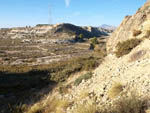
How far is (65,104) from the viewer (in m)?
5.98

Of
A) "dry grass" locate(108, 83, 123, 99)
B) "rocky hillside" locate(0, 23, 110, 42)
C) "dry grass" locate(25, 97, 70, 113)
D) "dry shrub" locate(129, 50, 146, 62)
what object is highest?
"rocky hillside" locate(0, 23, 110, 42)

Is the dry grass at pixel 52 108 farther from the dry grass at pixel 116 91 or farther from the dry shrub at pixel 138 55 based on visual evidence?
the dry shrub at pixel 138 55

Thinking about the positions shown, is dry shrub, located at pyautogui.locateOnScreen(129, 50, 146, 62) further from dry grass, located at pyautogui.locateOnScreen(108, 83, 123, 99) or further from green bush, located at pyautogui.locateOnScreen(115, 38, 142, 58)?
dry grass, located at pyautogui.locateOnScreen(108, 83, 123, 99)

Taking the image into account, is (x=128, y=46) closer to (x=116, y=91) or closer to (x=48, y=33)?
(x=116, y=91)

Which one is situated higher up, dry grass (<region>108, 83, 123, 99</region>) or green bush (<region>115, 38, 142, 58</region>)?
green bush (<region>115, 38, 142, 58</region>)

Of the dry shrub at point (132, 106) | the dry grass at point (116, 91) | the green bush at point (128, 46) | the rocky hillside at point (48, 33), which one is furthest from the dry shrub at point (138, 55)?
the rocky hillside at point (48, 33)

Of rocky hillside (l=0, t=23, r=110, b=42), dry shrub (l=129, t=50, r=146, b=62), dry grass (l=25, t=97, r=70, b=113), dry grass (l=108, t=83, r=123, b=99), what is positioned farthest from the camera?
rocky hillside (l=0, t=23, r=110, b=42)

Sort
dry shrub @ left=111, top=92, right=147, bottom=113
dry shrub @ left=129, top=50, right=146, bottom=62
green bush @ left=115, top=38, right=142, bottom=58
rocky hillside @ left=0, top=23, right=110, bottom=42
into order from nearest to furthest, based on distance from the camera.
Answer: dry shrub @ left=111, top=92, right=147, bottom=113 → dry shrub @ left=129, top=50, right=146, bottom=62 → green bush @ left=115, top=38, right=142, bottom=58 → rocky hillside @ left=0, top=23, right=110, bottom=42

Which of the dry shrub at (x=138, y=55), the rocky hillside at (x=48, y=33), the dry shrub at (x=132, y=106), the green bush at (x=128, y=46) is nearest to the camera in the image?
the dry shrub at (x=132, y=106)

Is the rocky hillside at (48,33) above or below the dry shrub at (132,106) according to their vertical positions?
above

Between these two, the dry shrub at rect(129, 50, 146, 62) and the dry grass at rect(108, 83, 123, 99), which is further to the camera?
the dry shrub at rect(129, 50, 146, 62)

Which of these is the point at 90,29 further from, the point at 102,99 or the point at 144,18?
the point at 102,99

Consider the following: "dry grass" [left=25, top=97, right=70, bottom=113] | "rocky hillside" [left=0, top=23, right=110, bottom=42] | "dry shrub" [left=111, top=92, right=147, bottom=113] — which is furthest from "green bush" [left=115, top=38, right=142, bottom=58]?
"rocky hillside" [left=0, top=23, right=110, bottom=42]

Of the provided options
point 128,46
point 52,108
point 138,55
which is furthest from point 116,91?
point 128,46
